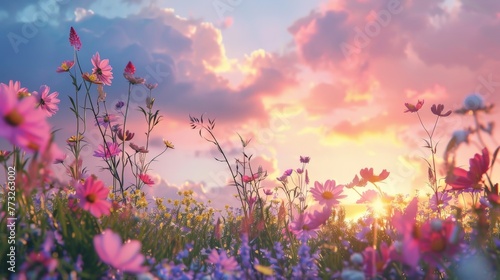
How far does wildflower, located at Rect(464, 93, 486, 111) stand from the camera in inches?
81.0

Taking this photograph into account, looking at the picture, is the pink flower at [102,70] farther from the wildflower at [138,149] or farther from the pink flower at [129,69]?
the wildflower at [138,149]

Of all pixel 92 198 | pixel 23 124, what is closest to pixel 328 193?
pixel 92 198

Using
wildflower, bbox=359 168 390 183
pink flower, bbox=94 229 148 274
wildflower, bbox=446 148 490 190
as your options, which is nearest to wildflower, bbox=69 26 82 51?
wildflower, bbox=359 168 390 183

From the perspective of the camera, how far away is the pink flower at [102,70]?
5180 millimetres

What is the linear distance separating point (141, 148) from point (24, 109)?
391cm

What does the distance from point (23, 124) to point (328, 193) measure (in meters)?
2.71

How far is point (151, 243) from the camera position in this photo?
299 centimetres

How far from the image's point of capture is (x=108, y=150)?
4992mm

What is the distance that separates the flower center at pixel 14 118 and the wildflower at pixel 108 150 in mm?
3522

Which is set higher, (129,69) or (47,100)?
(129,69)

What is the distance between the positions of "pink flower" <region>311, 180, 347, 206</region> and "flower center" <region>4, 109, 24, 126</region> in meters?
2.64

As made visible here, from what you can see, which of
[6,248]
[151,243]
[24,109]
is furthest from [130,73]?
[24,109]

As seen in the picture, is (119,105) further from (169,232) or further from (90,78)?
(169,232)

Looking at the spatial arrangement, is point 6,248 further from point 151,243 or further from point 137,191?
point 137,191
